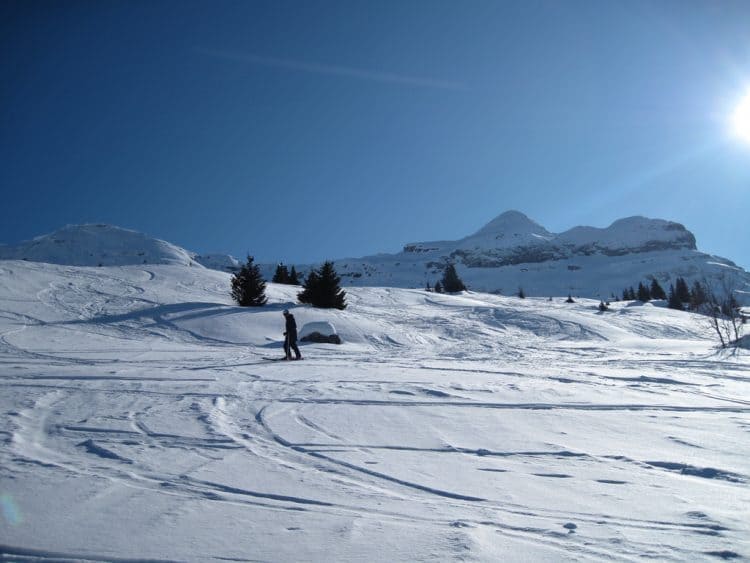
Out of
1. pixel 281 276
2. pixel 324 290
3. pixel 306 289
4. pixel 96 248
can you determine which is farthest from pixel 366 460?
pixel 96 248

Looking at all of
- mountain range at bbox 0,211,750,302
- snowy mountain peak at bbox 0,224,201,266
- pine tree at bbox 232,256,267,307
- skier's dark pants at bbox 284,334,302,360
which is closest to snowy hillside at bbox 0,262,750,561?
skier's dark pants at bbox 284,334,302,360

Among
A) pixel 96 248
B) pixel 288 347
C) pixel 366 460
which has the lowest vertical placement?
pixel 366 460

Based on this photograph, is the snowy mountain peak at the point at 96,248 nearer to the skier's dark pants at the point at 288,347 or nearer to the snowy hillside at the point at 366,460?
the skier's dark pants at the point at 288,347

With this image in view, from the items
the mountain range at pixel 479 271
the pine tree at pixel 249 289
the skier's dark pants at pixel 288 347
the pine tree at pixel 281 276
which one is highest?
the mountain range at pixel 479 271

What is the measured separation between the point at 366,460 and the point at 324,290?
2001 centimetres

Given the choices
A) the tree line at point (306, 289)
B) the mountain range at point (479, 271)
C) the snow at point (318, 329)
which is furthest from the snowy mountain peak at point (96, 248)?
the snow at point (318, 329)

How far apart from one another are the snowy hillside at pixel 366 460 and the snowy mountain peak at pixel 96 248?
495ft

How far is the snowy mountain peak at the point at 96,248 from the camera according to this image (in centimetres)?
15312

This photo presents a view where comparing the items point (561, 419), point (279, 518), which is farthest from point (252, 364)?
point (279, 518)

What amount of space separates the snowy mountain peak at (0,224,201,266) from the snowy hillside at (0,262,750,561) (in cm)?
15078

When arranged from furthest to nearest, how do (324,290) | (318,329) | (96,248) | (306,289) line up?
(96,248), (306,289), (324,290), (318,329)

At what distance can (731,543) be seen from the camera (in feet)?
9.23

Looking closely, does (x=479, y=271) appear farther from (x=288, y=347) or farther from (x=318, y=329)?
(x=288, y=347)

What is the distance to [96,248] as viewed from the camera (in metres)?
170
